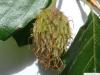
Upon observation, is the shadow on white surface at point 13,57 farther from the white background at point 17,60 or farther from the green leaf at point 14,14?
the green leaf at point 14,14

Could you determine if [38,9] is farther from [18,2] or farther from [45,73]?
[45,73]

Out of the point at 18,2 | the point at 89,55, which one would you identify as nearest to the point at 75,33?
the point at 89,55

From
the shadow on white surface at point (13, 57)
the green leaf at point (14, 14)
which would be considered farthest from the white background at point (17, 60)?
the green leaf at point (14, 14)

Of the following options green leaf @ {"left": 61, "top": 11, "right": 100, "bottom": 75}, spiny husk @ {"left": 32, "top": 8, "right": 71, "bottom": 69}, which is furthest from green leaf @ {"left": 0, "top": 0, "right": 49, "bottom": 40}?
green leaf @ {"left": 61, "top": 11, "right": 100, "bottom": 75}

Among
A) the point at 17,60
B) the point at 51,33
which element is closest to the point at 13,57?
the point at 17,60

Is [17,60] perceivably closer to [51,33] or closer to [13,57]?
[13,57]

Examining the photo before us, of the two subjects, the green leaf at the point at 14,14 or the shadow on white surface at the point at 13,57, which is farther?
the shadow on white surface at the point at 13,57
